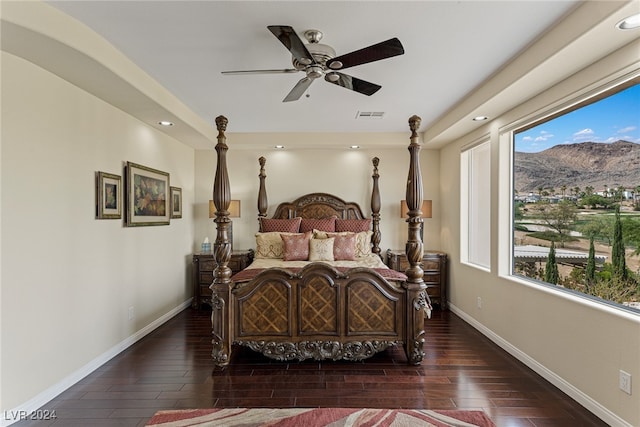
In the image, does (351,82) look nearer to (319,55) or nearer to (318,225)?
(319,55)

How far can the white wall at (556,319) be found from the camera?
2195 mm

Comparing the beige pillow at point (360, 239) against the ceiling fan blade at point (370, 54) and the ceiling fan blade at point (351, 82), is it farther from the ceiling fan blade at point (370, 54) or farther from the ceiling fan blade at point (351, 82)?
the ceiling fan blade at point (370, 54)

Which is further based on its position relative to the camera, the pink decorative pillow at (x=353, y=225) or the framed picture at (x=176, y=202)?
the pink decorative pillow at (x=353, y=225)

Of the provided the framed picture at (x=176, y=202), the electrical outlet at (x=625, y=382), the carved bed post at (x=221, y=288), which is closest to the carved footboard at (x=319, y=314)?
the carved bed post at (x=221, y=288)

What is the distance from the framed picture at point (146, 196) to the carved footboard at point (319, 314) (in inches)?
63.7

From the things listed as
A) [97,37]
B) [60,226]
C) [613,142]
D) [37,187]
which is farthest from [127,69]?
[613,142]

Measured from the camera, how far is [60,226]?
272 cm

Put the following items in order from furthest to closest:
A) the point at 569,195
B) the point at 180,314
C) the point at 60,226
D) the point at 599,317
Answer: the point at 180,314, the point at 569,195, the point at 60,226, the point at 599,317

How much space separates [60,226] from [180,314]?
2.51 metres

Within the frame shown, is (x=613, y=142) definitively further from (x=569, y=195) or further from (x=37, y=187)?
(x=37, y=187)

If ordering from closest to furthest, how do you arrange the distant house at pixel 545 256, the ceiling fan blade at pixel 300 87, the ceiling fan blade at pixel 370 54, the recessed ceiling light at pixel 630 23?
the recessed ceiling light at pixel 630 23
the ceiling fan blade at pixel 370 54
the ceiling fan blade at pixel 300 87
the distant house at pixel 545 256

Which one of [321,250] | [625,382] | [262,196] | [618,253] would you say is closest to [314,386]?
[321,250]

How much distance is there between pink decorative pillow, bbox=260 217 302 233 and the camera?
513 cm

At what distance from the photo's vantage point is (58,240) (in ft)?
8.86
